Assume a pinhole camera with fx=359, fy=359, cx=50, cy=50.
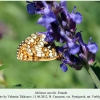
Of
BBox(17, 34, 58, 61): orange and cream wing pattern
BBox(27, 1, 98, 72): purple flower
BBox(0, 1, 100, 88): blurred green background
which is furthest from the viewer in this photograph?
BBox(0, 1, 100, 88): blurred green background

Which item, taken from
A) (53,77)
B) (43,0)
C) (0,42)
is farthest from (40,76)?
(43,0)

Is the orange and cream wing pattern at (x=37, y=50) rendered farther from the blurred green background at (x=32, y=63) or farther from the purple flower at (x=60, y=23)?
the blurred green background at (x=32, y=63)

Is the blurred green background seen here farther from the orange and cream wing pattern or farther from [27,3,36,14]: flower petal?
[27,3,36,14]: flower petal

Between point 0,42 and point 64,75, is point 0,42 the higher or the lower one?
the higher one

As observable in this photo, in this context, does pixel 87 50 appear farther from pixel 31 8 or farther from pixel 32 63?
pixel 32 63

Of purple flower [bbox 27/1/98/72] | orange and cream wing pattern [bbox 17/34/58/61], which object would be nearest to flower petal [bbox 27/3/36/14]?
purple flower [bbox 27/1/98/72]

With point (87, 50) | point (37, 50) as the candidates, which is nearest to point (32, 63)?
point (37, 50)

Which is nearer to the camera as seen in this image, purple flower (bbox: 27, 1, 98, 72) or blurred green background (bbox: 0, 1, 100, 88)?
purple flower (bbox: 27, 1, 98, 72)
